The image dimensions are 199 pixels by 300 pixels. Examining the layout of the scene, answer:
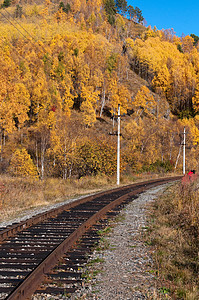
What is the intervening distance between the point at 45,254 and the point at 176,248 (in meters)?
2.97

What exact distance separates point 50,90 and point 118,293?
2548 inches

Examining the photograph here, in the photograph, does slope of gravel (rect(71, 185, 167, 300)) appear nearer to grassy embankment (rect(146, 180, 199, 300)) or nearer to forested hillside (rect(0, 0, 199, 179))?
grassy embankment (rect(146, 180, 199, 300))

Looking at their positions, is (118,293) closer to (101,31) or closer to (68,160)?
(68,160)

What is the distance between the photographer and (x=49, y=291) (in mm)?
4113

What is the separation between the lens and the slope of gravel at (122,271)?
4088 mm

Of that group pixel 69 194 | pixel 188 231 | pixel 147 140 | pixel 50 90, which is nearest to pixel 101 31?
pixel 50 90

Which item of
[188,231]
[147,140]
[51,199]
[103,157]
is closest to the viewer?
[188,231]

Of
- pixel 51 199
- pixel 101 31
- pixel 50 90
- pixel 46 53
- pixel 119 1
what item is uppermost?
pixel 119 1

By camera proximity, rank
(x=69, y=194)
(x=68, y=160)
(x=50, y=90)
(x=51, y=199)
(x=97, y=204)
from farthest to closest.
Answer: (x=50, y=90)
(x=68, y=160)
(x=69, y=194)
(x=51, y=199)
(x=97, y=204)

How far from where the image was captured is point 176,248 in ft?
21.0

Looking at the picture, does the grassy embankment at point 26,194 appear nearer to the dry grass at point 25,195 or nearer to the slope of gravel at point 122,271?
the dry grass at point 25,195

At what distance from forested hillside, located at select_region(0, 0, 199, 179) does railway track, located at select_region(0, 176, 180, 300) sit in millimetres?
10119

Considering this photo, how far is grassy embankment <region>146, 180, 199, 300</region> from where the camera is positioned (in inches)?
171

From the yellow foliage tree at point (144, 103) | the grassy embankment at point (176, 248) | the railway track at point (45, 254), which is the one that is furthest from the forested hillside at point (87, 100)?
the grassy embankment at point (176, 248)
